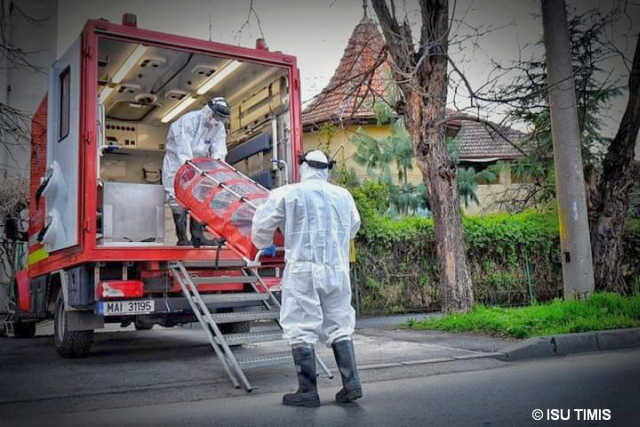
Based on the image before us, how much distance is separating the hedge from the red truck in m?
4.50

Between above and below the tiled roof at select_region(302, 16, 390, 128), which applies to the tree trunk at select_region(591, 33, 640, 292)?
below

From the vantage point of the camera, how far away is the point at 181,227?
799 centimetres

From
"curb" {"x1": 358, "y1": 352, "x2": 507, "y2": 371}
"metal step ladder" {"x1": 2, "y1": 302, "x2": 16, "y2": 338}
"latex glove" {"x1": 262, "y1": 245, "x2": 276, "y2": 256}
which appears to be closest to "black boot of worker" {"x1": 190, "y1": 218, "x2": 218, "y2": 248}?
"latex glove" {"x1": 262, "y1": 245, "x2": 276, "y2": 256}

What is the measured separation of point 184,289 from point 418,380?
8.30 feet

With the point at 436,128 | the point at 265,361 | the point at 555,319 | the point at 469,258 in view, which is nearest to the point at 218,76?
the point at 436,128

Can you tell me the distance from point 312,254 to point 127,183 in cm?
464

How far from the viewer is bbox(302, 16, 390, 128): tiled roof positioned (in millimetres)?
11102

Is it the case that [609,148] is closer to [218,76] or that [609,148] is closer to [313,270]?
[218,76]

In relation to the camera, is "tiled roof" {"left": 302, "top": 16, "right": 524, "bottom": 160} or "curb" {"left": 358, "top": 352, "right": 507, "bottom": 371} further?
"tiled roof" {"left": 302, "top": 16, "right": 524, "bottom": 160}

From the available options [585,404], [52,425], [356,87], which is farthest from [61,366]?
[356,87]

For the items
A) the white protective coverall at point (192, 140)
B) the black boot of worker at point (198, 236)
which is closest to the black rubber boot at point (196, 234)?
the black boot of worker at point (198, 236)

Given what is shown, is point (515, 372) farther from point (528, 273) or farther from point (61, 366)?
point (528, 273)

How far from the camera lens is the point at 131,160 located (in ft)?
37.9

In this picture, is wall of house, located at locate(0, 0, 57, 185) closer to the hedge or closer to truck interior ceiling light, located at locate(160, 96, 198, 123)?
truck interior ceiling light, located at locate(160, 96, 198, 123)
